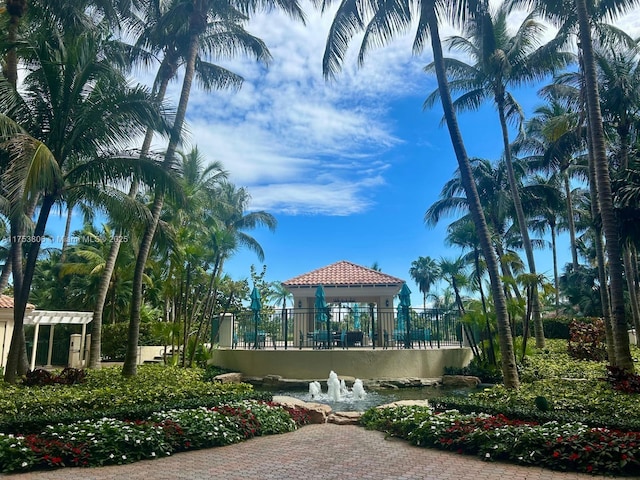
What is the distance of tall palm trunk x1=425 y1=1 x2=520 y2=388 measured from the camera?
32.4 feet

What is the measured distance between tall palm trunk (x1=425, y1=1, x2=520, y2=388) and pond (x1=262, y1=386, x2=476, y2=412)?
2.97 meters

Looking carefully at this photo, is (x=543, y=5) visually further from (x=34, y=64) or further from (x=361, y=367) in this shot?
(x=34, y=64)

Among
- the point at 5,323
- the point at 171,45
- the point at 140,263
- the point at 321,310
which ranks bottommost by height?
the point at 5,323

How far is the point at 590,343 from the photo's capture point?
16328 mm

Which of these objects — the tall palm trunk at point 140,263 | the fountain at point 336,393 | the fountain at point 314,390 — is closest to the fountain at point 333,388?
the fountain at point 336,393

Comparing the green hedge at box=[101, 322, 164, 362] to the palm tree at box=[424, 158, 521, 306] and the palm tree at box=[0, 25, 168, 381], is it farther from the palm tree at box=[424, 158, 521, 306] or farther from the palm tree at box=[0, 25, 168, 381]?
the palm tree at box=[424, 158, 521, 306]

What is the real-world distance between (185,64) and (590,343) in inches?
650

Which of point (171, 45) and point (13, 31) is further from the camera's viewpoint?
point (171, 45)

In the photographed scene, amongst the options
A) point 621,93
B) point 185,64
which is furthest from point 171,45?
point 621,93

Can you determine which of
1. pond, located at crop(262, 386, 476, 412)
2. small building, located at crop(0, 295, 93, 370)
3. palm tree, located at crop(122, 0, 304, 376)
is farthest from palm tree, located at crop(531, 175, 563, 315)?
small building, located at crop(0, 295, 93, 370)

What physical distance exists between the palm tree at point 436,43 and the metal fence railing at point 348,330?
24.4 ft

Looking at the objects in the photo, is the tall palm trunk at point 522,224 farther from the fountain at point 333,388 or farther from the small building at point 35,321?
the small building at point 35,321

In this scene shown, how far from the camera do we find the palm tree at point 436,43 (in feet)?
33.0

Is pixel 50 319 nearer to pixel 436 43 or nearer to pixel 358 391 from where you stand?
pixel 358 391
